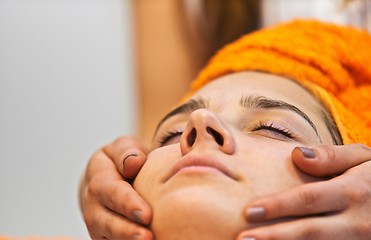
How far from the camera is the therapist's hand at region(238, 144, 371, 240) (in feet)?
1.91

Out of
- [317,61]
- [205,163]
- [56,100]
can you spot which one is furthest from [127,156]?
[56,100]

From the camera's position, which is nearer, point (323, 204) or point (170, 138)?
point (323, 204)

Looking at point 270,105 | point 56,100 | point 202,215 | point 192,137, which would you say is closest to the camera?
point 202,215

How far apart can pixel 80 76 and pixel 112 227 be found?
1501mm

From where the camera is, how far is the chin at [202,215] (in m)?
0.57

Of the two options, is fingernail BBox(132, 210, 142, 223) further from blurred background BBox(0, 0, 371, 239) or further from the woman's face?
blurred background BBox(0, 0, 371, 239)

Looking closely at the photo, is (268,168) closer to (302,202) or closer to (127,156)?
(302,202)

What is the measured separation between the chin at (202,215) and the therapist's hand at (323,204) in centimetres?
2

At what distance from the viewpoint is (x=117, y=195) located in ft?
2.24

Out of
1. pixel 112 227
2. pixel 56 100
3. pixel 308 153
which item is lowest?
pixel 56 100

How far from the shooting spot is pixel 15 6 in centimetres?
203

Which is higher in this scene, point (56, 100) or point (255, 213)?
point (255, 213)

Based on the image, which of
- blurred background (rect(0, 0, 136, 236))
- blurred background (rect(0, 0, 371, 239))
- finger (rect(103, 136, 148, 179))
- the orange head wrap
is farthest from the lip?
blurred background (rect(0, 0, 136, 236))

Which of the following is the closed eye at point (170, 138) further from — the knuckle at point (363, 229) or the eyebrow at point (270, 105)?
the knuckle at point (363, 229)
